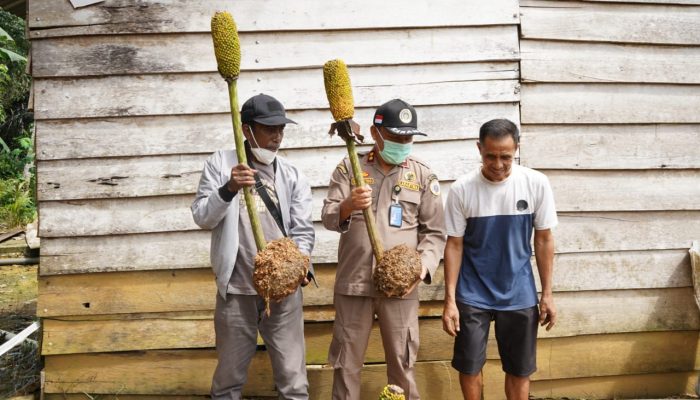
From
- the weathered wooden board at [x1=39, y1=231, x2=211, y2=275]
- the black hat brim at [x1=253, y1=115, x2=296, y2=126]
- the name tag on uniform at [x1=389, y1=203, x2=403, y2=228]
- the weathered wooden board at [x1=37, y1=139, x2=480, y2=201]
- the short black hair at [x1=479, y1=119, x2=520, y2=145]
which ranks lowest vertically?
the weathered wooden board at [x1=39, y1=231, x2=211, y2=275]

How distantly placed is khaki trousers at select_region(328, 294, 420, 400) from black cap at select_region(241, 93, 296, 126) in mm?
1055

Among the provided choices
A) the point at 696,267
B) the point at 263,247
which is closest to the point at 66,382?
the point at 263,247

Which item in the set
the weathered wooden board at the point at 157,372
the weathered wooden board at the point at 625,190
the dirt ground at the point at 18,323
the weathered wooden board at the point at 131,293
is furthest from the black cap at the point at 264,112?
the dirt ground at the point at 18,323

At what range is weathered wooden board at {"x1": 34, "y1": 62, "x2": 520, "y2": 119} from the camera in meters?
3.96

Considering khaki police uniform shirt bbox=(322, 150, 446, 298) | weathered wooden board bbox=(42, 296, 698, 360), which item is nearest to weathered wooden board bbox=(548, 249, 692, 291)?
weathered wooden board bbox=(42, 296, 698, 360)

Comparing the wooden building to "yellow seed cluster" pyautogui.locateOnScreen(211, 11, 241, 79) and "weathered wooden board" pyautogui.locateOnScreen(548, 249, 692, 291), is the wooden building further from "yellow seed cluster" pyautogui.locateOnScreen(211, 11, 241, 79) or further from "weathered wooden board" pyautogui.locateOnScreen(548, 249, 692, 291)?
"yellow seed cluster" pyautogui.locateOnScreen(211, 11, 241, 79)

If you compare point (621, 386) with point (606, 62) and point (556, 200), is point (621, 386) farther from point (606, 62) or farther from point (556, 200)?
point (606, 62)

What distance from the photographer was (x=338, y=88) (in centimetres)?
291

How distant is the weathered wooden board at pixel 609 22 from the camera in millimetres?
4207

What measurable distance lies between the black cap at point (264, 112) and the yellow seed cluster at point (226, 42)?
13.5 inches

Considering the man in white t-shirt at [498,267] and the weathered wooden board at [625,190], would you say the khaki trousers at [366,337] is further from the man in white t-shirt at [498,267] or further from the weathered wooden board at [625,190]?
the weathered wooden board at [625,190]

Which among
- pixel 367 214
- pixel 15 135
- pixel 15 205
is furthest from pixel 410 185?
pixel 15 135

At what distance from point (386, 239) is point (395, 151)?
1.60ft

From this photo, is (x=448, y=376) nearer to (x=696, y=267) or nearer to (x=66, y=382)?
(x=696, y=267)
